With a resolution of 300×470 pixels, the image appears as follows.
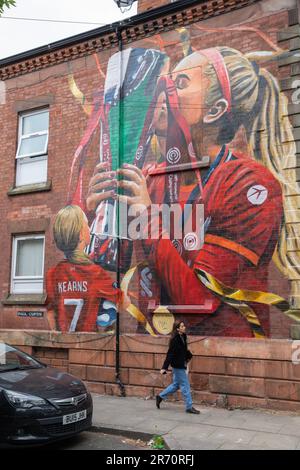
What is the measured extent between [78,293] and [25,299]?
1571mm

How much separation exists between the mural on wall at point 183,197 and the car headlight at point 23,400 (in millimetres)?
4010

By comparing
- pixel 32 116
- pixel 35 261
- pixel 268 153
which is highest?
pixel 32 116

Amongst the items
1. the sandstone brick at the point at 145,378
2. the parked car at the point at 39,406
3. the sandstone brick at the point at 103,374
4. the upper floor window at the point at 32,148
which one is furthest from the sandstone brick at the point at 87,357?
the upper floor window at the point at 32,148

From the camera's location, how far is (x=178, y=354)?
8641 millimetres

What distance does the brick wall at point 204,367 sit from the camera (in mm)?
8672

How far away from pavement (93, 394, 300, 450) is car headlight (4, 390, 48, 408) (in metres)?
1.67

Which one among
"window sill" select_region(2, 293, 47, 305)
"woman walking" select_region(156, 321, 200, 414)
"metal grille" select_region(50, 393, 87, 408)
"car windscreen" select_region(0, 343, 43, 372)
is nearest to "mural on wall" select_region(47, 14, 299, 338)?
"window sill" select_region(2, 293, 47, 305)

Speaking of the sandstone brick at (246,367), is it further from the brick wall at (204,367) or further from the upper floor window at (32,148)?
the upper floor window at (32,148)

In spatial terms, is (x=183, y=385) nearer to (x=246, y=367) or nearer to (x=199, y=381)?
(x=199, y=381)
